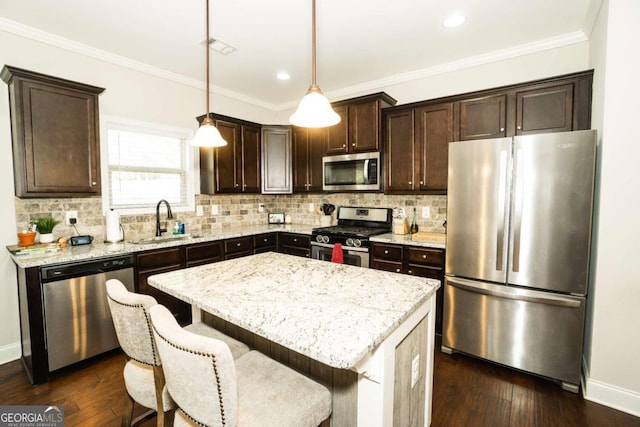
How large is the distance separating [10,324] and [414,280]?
3.40m

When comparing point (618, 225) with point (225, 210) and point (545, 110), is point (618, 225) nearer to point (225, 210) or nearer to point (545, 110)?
point (545, 110)

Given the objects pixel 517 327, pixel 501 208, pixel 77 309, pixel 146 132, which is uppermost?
pixel 146 132

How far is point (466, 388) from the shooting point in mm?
2225

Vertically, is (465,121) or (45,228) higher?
(465,121)

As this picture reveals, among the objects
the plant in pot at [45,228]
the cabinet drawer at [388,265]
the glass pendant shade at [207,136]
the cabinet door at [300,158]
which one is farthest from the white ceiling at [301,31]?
the cabinet drawer at [388,265]

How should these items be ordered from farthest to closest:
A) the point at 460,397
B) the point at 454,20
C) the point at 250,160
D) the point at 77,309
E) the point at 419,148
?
the point at 250,160 → the point at 419,148 → the point at 454,20 → the point at 77,309 → the point at 460,397

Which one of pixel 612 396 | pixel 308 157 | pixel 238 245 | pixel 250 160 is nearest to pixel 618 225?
pixel 612 396

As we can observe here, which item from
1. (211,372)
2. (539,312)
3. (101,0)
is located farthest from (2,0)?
(539,312)

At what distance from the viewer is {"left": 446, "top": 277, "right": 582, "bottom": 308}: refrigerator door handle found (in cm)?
217

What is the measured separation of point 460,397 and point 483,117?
243 centimetres

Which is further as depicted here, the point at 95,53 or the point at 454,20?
the point at 95,53

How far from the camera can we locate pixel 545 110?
8.61ft

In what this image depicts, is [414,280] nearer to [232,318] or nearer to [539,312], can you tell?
[232,318]

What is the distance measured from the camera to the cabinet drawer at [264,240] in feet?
12.9
